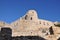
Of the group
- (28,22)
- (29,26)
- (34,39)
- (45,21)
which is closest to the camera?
(34,39)

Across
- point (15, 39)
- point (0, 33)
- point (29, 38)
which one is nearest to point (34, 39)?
point (29, 38)

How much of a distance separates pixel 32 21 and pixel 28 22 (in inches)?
66.7

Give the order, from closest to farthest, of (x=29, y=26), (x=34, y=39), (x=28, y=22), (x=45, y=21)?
1. (x=34, y=39)
2. (x=29, y=26)
3. (x=28, y=22)
4. (x=45, y=21)

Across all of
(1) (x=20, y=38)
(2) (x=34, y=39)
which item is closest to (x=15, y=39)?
Answer: (1) (x=20, y=38)

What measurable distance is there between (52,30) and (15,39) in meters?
3.42

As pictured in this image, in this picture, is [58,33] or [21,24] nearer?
[58,33]

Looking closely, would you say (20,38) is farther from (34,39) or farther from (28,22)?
(28,22)

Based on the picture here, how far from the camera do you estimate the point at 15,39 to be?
14945mm

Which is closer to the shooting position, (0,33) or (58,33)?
(0,33)

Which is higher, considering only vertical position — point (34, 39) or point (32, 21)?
point (32, 21)

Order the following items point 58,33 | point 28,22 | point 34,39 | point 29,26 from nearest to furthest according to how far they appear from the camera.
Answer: point 34,39
point 58,33
point 29,26
point 28,22

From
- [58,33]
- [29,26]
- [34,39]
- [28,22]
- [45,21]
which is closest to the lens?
[34,39]

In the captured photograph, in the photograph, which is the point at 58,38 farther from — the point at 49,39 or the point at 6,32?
the point at 6,32

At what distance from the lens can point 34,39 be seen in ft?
48.6
